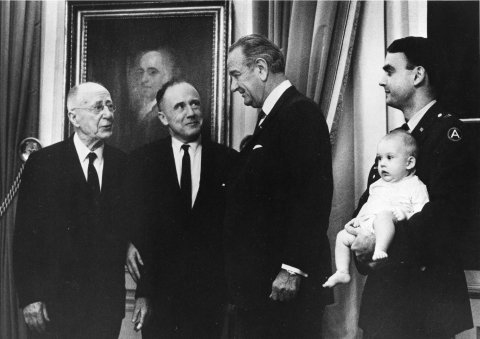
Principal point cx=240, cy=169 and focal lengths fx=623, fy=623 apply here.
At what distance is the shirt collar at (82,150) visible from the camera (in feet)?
7.25

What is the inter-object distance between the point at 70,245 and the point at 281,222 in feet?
2.64

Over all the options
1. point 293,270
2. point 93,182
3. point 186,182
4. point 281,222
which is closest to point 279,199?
point 281,222

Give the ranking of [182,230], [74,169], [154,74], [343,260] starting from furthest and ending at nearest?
[154,74]
[74,169]
[182,230]
[343,260]

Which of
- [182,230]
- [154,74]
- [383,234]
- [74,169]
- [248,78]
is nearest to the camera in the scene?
[383,234]

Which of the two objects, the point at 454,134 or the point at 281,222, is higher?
the point at 454,134

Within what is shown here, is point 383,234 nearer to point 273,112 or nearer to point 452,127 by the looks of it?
point 452,127

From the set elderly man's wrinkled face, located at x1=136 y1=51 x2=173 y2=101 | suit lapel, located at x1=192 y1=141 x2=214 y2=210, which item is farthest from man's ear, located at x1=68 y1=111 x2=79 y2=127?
suit lapel, located at x1=192 y1=141 x2=214 y2=210

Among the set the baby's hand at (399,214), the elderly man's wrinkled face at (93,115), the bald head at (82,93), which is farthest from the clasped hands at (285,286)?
the bald head at (82,93)

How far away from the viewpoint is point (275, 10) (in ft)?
7.29

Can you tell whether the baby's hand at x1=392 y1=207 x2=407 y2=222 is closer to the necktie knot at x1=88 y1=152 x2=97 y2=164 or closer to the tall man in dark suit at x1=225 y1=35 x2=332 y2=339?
the tall man in dark suit at x1=225 y1=35 x2=332 y2=339

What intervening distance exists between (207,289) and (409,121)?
0.85 meters

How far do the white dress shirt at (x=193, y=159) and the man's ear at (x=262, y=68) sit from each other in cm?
39

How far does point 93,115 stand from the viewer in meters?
2.24

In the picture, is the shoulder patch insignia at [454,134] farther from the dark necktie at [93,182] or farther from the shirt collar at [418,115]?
the dark necktie at [93,182]
